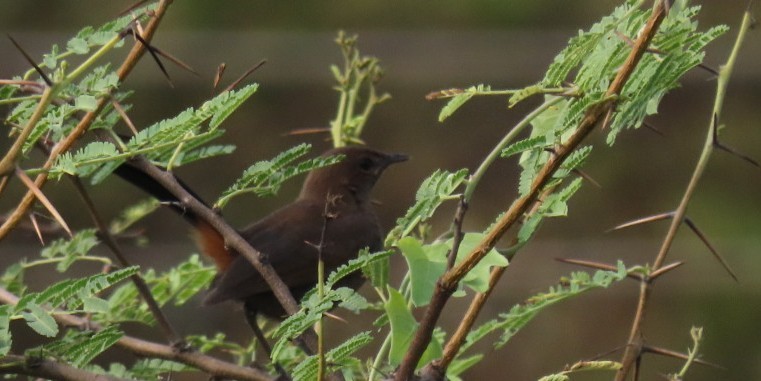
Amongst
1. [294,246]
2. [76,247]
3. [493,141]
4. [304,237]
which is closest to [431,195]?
[76,247]

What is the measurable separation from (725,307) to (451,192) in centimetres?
868

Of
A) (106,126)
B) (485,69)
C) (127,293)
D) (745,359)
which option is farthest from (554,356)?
(106,126)

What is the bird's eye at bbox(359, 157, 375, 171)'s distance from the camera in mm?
5473

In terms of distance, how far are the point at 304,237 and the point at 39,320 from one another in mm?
2812

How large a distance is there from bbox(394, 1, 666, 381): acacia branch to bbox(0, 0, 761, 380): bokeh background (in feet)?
26.0

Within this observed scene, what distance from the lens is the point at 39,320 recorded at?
2.14 meters

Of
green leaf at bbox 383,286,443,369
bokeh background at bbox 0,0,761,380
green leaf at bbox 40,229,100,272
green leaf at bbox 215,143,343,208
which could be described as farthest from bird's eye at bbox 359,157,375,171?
bokeh background at bbox 0,0,761,380

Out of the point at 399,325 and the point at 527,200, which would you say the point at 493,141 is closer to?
the point at 399,325

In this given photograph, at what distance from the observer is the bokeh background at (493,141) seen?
33.1 ft

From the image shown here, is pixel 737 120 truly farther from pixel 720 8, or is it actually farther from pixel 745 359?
pixel 745 359

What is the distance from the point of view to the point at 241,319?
962 cm

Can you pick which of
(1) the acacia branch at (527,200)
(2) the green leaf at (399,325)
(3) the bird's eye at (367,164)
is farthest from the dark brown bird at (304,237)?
(1) the acacia branch at (527,200)

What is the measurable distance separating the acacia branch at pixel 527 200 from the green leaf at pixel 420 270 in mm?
57

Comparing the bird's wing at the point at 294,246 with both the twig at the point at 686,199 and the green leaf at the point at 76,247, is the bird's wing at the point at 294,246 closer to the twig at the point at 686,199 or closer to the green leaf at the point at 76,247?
the green leaf at the point at 76,247
